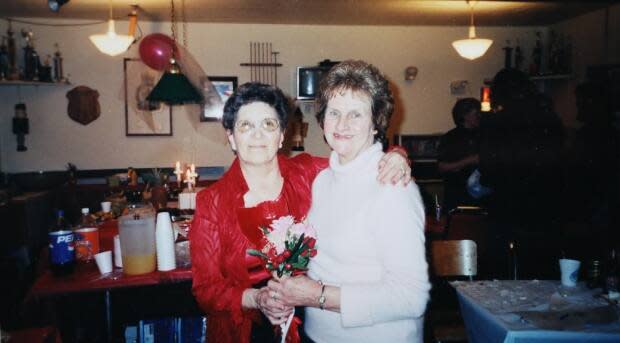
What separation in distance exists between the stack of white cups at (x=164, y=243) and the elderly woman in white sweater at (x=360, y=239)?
2.81ft

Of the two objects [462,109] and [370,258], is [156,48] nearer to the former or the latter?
[462,109]

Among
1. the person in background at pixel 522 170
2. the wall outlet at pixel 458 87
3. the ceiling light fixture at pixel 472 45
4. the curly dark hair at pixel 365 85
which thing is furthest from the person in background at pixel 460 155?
Answer: the curly dark hair at pixel 365 85

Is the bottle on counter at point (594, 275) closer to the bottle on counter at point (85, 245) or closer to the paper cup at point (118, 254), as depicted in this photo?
the paper cup at point (118, 254)

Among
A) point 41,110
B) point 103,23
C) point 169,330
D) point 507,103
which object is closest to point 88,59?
point 103,23

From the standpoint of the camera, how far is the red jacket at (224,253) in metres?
1.75

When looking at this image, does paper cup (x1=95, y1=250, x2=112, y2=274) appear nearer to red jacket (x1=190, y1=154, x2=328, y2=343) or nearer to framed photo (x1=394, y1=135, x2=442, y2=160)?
red jacket (x1=190, y1=154, x2=328, y2=343)

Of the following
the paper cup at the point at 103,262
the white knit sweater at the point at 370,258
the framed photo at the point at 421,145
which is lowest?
the paper cup at the point at 103,262

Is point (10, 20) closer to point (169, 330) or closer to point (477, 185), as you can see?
point (169, 330)

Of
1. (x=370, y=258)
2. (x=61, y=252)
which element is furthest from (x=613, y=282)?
(x=61, y=252)

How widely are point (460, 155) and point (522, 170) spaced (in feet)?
4.85

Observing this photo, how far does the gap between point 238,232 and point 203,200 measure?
0.64ft

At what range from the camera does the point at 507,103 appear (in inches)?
129

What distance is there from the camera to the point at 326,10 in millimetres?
6137

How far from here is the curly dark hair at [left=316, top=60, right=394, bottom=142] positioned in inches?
64.4
